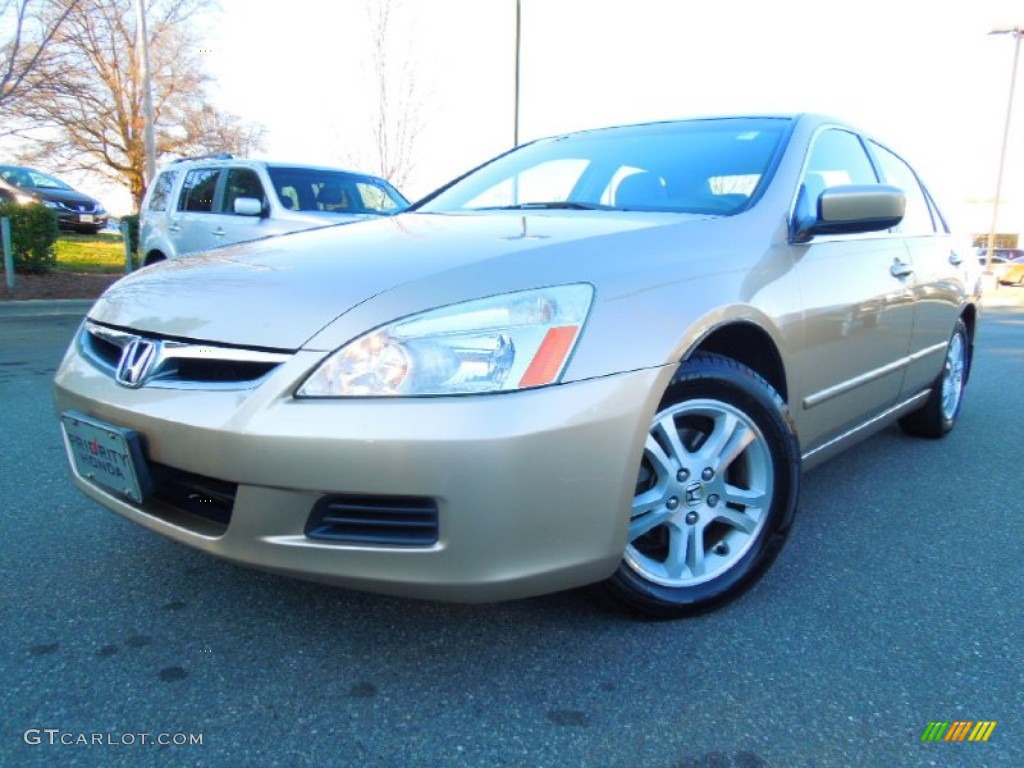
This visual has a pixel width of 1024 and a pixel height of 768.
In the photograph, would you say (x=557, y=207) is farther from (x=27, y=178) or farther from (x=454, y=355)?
(x=27, y=178)

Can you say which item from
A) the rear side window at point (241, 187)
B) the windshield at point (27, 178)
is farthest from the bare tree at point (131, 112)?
the rear side window at point (241, 187)

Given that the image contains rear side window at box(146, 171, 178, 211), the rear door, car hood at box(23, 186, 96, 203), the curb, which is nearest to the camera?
the rear door

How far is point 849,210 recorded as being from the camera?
226cm

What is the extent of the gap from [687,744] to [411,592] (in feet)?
2.18

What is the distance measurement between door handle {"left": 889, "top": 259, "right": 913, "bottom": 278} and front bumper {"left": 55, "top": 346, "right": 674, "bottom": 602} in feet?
5.75

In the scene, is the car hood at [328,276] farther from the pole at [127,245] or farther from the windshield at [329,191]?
the pole at [127,245]

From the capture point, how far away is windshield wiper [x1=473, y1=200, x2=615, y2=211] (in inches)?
102

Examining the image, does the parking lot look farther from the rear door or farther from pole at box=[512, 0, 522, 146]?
pole at box=[512, 0, 522, 146]

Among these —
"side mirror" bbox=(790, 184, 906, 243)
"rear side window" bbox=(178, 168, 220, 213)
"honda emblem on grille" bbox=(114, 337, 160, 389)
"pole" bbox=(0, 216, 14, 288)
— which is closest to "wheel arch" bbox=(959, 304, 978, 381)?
"side mirror" bbox=(790, 184, 906, 243)

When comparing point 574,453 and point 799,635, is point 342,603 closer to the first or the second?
point 574,453

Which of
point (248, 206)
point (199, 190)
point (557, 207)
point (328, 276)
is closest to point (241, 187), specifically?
point (199, 190)

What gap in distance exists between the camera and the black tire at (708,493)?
6.28 ft

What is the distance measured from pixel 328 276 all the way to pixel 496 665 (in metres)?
1.05

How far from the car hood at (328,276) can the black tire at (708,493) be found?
0.49 m
